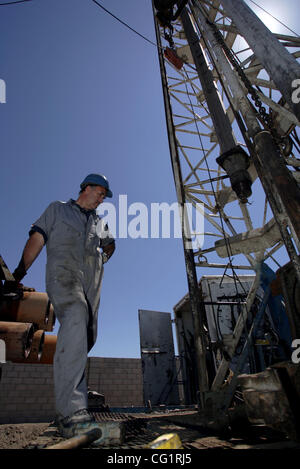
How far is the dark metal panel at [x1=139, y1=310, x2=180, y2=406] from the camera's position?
26.6ft

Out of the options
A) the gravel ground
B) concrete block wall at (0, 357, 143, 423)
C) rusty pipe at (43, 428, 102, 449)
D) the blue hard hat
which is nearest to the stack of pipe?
the gravel ground

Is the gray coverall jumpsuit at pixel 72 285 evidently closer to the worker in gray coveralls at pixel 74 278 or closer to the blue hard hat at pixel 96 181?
the worker in gray coveralls at pixel 74 278

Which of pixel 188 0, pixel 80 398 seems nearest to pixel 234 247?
pixel 80 398

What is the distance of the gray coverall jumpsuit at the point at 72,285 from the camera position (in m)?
1.54

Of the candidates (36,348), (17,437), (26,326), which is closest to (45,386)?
(17,437)

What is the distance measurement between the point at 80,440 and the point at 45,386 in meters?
10.0

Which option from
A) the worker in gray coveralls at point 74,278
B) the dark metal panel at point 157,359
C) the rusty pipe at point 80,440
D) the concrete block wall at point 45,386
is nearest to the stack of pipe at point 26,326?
the worker in gray coveralls at point 74,278

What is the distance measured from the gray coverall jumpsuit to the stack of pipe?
0.42 metres

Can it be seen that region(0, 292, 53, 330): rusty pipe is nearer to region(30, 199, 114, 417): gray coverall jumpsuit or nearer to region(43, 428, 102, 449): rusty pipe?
region(30, 199, 114, 417): gray coverall jumpsuit

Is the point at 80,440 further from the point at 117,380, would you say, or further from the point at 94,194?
the point at 117,380

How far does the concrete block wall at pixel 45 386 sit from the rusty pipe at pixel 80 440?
9391 mm

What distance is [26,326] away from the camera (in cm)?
198

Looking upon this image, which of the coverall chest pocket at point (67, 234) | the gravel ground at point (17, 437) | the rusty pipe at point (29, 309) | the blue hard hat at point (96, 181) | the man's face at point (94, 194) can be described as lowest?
the gravel ground at point (17, 437)
